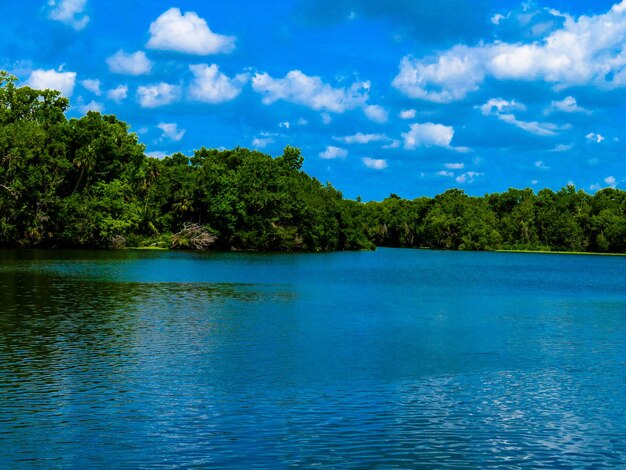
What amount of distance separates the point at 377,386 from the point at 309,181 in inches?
5451

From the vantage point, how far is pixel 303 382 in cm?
2480

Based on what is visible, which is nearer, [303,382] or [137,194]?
[303,382]

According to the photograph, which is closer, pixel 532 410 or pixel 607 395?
pixel 532 410

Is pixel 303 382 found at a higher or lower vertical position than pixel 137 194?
lower

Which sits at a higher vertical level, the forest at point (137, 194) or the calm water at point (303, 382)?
the forest at point (137, 194)

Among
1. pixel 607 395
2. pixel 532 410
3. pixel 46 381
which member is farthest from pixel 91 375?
pixel 607 395

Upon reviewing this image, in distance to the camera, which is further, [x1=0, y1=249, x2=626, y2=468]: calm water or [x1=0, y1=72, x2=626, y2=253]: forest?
[x1=0, y1=72, x2=626, y2=253]: forest

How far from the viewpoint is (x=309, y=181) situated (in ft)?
531

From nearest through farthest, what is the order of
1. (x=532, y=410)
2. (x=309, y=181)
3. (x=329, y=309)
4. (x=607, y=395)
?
(x=532, y=410) < (x=607, y=395) < (x=329, y=309) < (x=309, y=181)

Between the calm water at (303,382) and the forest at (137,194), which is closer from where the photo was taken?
the calm water at (303,382)

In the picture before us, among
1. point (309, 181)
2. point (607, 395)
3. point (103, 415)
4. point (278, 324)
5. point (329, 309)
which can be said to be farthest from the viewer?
point (309, 181)

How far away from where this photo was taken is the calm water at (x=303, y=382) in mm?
17516

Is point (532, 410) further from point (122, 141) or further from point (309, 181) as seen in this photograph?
point (309, 181)

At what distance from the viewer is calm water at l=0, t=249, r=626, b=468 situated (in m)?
17.5
